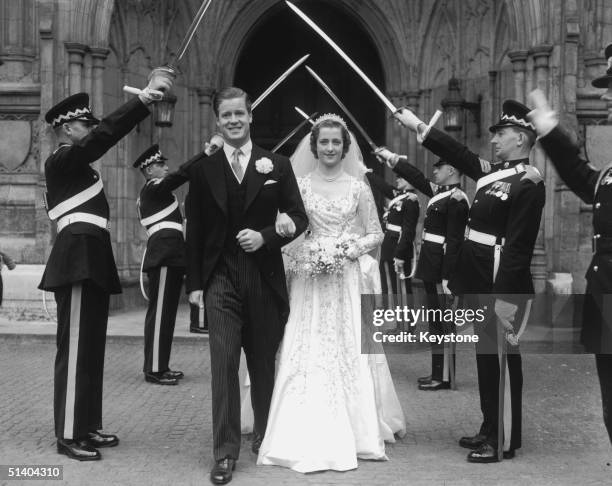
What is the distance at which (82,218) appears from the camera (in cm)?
517

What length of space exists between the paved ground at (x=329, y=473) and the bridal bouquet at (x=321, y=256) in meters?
1.22

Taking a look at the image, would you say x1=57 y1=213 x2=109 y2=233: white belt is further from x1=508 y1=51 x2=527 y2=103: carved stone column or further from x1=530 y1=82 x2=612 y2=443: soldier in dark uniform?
x1=508 y1=51 x2=527 y2=103: carved stone column

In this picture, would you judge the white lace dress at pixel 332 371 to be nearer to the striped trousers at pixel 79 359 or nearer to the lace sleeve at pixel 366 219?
the lace sleeve at pixel 366 219

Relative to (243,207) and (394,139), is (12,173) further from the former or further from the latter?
(243,207)

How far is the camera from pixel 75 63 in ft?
36.1

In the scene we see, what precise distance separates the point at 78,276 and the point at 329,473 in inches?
76.7

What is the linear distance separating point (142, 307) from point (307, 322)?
7648 mm

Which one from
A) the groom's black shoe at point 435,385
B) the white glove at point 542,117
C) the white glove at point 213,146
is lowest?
the groom's black shoe at point 435,385

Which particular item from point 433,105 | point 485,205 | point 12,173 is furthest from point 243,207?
point 433,105

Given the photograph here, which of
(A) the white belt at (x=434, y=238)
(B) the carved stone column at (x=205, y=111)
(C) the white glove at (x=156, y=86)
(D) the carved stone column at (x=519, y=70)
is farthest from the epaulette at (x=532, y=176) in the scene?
(B) the carved stone column at (x=205, y=111)

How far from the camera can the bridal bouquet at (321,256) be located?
523cm

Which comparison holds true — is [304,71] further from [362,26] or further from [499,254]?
[499,254]

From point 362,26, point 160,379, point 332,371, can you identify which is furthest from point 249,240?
point 362,26

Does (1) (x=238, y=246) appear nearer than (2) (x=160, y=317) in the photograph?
Yes
